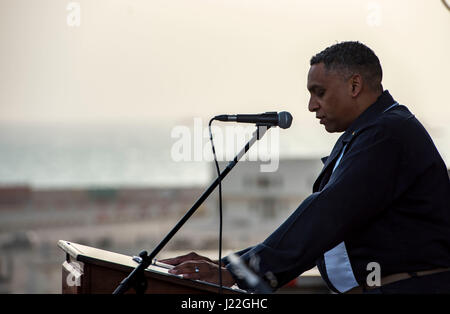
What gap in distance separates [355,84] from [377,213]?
418 mm

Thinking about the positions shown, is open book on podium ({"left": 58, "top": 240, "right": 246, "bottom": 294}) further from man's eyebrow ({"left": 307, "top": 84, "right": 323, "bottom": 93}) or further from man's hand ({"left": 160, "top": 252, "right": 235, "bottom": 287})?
man's eyebrow ({"left": 307, "top": 84, "right": 323, "bottom": 93})

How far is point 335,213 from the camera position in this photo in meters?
2.14

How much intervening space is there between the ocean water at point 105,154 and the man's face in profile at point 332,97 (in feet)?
121

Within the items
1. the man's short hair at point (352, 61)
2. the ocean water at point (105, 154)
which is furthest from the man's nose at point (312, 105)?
the ocean water at point (105, 154)

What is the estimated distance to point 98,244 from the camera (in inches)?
1170

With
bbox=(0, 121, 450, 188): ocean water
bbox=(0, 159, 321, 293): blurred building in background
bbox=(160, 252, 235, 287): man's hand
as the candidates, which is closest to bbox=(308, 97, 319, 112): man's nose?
bbox=(160, 252, 235, 287): man's hand

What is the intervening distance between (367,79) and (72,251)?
3.29 feet

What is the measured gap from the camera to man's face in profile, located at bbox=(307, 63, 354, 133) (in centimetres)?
236

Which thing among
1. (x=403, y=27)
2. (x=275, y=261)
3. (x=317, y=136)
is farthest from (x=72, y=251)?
(x=317, y=136)

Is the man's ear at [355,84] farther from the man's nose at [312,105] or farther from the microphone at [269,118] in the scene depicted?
the microphone at [269,118]

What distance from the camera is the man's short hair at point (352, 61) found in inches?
93.2

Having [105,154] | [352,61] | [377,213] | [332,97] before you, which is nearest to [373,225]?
[377,213]

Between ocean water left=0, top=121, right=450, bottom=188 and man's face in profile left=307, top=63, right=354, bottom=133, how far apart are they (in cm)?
3682

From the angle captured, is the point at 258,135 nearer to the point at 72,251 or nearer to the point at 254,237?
the point at 72,251
